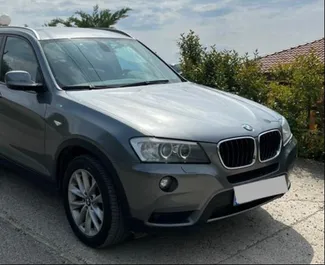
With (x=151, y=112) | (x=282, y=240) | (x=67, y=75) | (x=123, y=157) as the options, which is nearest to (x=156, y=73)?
(x=67, y=75)

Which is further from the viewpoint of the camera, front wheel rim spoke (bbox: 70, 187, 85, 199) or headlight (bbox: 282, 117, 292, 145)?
headlight (bbox: 282, 117, 292, 145)

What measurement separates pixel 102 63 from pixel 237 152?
1.74 m

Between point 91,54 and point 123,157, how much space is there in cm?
163

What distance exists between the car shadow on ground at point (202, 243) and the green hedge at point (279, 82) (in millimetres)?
2103

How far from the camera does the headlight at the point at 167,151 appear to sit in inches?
117

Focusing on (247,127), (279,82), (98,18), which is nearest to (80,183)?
(247,127)

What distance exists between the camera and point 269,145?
3406 mm

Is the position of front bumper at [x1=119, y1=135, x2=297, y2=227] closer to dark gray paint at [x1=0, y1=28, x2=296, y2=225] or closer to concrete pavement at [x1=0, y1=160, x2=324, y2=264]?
dark gray paint at [x1=0, y1=28, x2=296, y2=225]

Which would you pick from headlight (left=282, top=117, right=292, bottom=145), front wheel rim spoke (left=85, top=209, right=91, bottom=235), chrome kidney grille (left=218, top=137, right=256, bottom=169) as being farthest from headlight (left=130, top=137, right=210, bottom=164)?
headlight (left=282, top=117, right=292, bottom=145)

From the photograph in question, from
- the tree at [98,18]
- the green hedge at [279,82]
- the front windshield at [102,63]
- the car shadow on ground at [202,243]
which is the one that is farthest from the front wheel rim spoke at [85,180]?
the tree at [98,18]

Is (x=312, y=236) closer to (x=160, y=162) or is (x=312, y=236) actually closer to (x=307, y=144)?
(x=160, y=162)

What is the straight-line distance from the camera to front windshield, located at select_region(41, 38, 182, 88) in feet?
13.0

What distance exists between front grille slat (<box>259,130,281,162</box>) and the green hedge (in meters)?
2.32

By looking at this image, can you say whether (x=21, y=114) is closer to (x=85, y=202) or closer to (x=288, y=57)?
(x=85, y=202)
